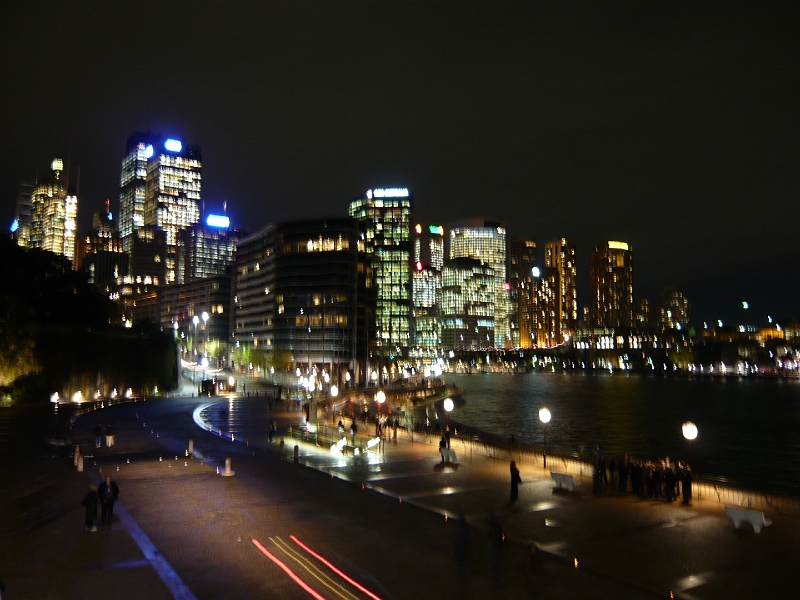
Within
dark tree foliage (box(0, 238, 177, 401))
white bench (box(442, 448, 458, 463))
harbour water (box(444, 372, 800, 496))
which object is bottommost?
harbour water (box(444, 372, 800, 496))

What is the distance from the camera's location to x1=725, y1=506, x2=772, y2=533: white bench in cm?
1722

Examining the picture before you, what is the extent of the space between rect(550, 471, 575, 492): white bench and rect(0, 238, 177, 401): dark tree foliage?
46400mm

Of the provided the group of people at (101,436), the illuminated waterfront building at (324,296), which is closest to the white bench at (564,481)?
the group of people at (101,436)

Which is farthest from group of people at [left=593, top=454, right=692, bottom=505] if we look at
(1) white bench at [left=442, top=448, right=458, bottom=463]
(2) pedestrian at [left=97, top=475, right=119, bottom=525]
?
(2) pedestrian at [left=97, top=475, right=119, bottom=525]

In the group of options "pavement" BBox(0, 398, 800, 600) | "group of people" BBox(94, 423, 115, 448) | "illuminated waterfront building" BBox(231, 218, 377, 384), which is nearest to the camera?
"pavement" BBox(0, 398, 800, 600)

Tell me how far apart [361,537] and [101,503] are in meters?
7.41

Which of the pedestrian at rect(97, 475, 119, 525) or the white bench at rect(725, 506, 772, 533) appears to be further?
the pedestrian at rect(97, 475, 119, 525)

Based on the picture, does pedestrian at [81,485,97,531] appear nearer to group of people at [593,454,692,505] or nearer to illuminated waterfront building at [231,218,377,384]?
group of people at [593,454,692,505]

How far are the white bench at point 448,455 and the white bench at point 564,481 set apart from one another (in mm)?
5201

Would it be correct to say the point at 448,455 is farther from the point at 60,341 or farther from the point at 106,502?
the point at 60,341

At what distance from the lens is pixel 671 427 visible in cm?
7556

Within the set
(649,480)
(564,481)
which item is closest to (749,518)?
(649,480)

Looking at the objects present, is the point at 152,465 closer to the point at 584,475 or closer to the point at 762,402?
the point at 584,475

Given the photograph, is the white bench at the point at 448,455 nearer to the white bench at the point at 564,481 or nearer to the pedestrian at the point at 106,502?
the white bench at the point at 564,481
